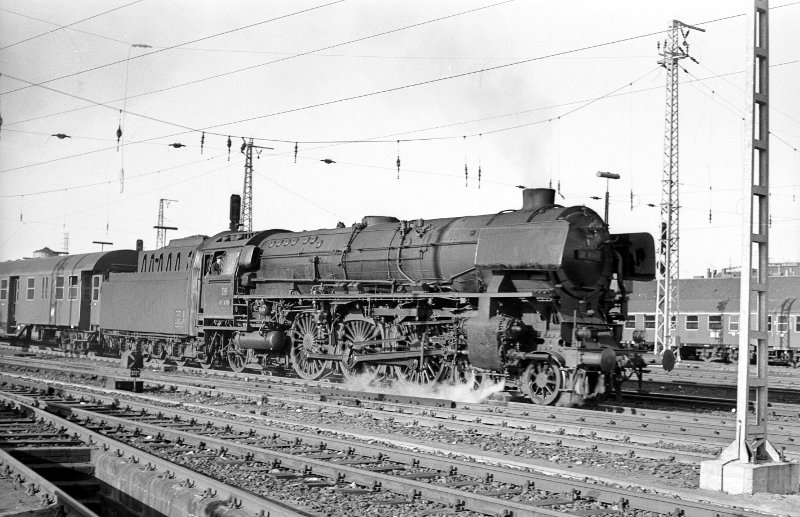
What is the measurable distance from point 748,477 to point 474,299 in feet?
26.5

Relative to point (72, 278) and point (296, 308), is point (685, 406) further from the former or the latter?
point (72, 278)

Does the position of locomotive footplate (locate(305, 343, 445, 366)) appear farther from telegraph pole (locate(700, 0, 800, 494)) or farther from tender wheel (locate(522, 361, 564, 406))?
telegraph pole (locate(700, 0, 800, 494))

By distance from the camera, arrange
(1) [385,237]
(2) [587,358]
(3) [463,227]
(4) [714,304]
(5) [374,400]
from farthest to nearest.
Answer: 1. (4) [714,304]
2. (1) [385,237]
3. (3) [463,227]
4. (5) [374,400]
5. (2) [587,358]

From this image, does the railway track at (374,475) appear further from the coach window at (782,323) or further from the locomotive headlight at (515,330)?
the coach window at (782,323)

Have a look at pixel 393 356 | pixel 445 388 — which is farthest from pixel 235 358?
pixel 445 388

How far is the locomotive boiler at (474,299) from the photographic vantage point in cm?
1448

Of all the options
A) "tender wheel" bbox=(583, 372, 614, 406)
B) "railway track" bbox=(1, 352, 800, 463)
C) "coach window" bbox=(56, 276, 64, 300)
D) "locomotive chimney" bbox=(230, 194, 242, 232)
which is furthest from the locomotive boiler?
"coach window" bbox=(56, 276, 64, 300)

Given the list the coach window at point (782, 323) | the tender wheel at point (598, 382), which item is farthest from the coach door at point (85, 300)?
the coach window at point (782, 323)

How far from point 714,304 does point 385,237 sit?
28.5m

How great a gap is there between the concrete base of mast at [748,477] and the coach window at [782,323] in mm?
33255

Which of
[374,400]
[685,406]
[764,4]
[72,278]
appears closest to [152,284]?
[72,278]

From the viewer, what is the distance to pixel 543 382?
1477cm

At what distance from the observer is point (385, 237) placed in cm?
1831

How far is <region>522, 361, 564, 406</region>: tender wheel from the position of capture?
1443 cm
